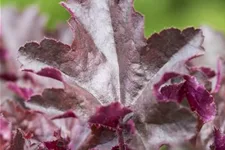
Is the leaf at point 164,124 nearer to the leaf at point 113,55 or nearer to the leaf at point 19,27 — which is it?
the leaf at point 113,55

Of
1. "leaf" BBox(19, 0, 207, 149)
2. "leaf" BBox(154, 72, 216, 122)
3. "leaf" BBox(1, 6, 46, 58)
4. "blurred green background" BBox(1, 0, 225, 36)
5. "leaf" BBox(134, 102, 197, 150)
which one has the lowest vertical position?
"leaf" BBox(134, 102, 197, 150)

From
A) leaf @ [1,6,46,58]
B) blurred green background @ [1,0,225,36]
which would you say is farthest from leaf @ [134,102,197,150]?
blurred green background @ [1,0,225,36]

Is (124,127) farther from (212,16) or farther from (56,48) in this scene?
(212,16)

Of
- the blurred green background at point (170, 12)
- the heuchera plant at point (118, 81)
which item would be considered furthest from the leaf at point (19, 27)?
the blurred green background at point (170, 12)

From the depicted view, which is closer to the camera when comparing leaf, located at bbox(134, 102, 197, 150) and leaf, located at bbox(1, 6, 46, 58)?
leaf, located at bbox(134, 102, 197, 150)

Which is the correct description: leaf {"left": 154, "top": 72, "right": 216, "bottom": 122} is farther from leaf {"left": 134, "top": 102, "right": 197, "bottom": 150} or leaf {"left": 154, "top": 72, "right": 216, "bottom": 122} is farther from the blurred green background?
the blurred green background

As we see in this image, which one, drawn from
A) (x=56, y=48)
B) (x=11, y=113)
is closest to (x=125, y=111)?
(x=56, y=48)
